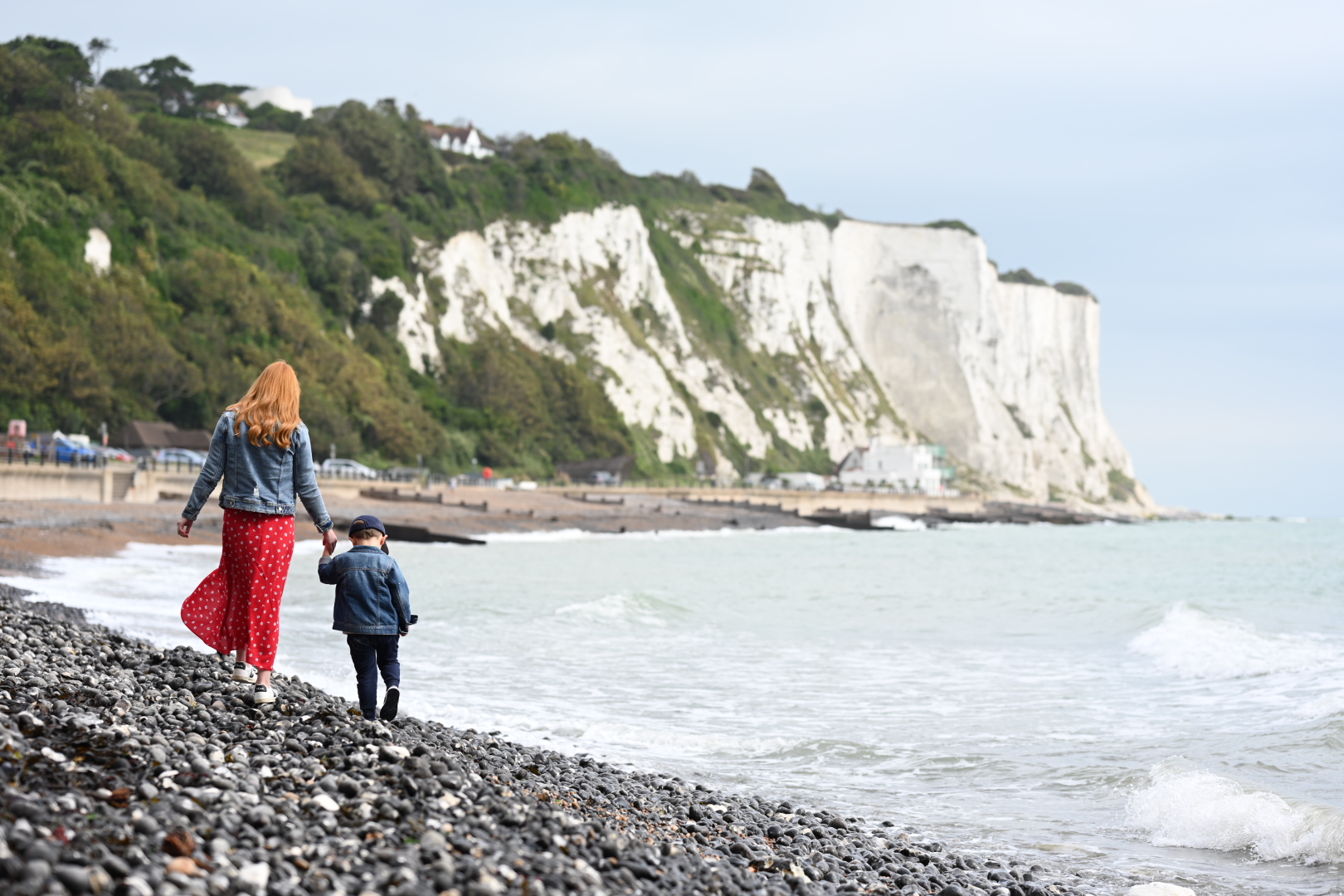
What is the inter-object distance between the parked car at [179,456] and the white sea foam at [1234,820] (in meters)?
42.5

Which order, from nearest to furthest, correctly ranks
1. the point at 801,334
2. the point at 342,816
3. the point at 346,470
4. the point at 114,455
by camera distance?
the point at 342,816 → the point at 114,455 → the point at 346,470 → the point at 801,334

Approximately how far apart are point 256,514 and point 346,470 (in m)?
47.6

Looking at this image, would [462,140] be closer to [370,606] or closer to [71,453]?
[71,453]

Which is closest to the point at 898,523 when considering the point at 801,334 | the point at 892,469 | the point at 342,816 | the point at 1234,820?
the point at 892,469

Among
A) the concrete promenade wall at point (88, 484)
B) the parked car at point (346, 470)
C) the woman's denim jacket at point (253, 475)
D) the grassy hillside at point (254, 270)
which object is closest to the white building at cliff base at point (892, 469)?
the grassy hillside at point (254, 270)

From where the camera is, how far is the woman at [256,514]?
20.0ft

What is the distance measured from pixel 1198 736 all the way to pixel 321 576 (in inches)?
307

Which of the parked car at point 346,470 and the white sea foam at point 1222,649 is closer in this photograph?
the white sea foam at point 1222,649

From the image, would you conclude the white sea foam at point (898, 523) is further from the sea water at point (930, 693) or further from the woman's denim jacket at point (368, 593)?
the woman's denim jacket at point (368, 593)

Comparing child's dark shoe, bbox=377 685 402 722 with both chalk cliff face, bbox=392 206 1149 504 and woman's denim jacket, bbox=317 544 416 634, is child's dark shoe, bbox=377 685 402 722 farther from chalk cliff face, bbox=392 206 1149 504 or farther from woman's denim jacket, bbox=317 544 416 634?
chalk cliff face, bbox=392 206 1149 504

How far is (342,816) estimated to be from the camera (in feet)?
14.5

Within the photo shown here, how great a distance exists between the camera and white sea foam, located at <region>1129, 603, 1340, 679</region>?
13.6 metres

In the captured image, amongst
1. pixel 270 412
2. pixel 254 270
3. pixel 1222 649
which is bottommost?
pixel 1222 649

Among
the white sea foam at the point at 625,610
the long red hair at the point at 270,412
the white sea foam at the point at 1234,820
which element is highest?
the long red hair at the point at 270,412
